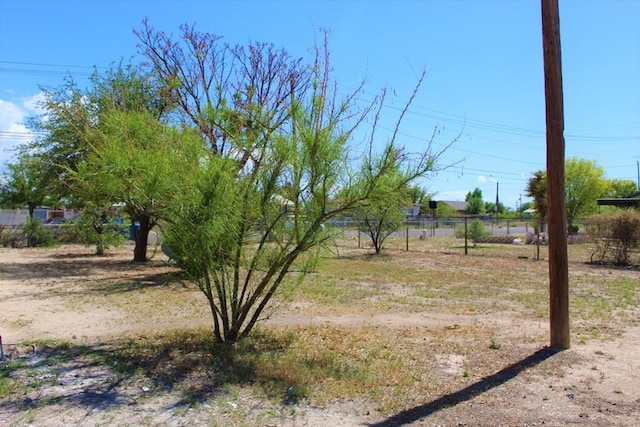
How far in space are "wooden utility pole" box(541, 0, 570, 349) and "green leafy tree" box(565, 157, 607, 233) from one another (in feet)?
147

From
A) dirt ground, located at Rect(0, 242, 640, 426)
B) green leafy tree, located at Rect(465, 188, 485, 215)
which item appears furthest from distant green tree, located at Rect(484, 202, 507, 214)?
dirt ground, located at Rect(0, 242, 640, 426)

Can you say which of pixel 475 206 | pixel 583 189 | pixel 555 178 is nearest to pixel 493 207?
pixel 475 206

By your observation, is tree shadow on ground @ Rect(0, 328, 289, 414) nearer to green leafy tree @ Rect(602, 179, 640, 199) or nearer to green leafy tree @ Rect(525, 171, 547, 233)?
green leafy tree @ Rect(525, 171, 547, 233)

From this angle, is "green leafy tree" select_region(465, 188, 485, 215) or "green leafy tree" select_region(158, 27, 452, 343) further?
"green leafy tree" select_region(465, 188, 485, 215)

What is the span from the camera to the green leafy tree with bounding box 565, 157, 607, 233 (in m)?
48.1

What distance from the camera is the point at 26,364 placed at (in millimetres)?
6137

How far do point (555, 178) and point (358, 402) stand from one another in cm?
387

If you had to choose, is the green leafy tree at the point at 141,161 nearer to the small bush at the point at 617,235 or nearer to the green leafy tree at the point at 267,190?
the green leafy tree at the point at 267,190

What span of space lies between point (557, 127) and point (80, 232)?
22453 mm

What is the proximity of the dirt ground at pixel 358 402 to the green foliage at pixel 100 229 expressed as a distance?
46.6 ft

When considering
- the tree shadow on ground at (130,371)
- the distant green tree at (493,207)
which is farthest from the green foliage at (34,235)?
the distant green tree at (493,207)

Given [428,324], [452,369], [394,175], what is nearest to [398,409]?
[452,369]

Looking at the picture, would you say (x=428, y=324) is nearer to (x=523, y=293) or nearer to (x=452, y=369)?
(x=452, y=369)

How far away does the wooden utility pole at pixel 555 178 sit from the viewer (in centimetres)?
679
